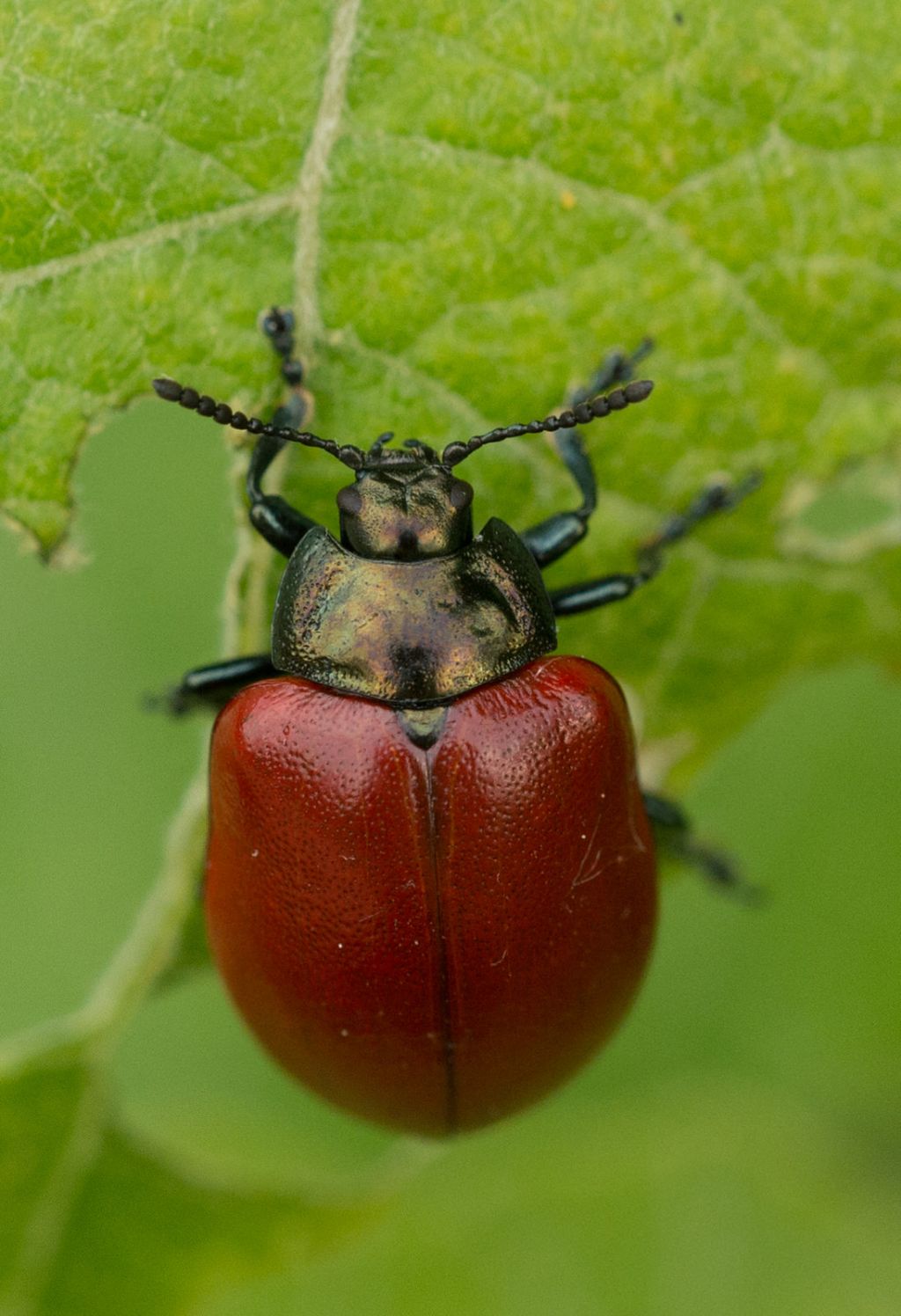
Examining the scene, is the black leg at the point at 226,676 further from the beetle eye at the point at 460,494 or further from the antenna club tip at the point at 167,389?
the antenna club tip at the point at 167,389

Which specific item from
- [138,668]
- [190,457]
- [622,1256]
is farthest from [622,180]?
[622,1256]

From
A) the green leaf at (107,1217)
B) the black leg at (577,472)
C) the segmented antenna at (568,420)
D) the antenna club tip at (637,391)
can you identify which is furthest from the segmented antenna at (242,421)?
the green leaf at (107,1217)

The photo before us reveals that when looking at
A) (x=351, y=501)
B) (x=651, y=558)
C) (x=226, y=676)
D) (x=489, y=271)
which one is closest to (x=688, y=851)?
(x=651, y=558)

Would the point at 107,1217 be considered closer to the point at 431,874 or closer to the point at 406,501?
the point at 431,874

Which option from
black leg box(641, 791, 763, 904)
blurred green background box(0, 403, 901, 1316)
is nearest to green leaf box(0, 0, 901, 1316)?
black leg box(641, 791, 763, 904)

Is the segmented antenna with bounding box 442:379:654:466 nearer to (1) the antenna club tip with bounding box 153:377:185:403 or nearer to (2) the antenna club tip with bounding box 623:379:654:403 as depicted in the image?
(2) the antenna club tip with bounding box 623:379:654:403

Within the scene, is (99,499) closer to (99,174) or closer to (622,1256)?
(99,174)
